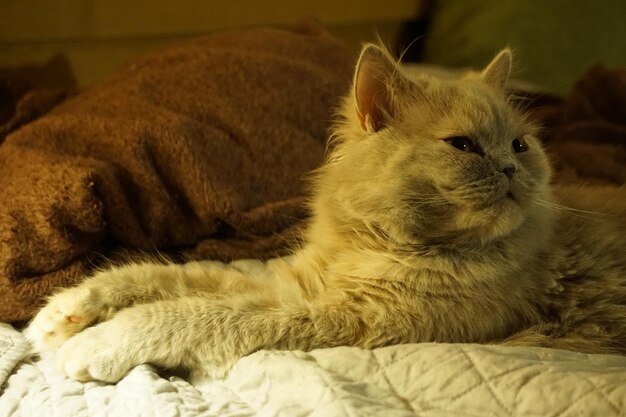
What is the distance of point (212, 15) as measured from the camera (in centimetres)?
240

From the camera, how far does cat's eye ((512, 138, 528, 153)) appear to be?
1293 mm

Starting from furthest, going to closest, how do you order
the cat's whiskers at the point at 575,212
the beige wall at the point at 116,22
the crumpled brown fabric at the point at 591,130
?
the beige wall at the point at 116,22 → the crumpled brown fabric at the point at 591,130 → the cat's whiskers at the point at 575,212

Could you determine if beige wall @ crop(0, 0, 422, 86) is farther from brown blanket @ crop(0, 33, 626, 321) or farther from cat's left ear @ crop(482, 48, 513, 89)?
cat's left ear @ crop(482, 48, 513, 89)

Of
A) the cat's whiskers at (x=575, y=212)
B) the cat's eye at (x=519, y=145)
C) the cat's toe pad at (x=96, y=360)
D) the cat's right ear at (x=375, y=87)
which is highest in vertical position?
the cat's right ear at (x=375, y=87)

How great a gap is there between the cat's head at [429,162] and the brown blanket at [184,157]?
1.29 ft

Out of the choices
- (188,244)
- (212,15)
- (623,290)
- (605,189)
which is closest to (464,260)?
(623,290)

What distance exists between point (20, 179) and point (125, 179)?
235mm

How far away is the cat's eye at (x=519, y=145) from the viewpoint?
1.29 m

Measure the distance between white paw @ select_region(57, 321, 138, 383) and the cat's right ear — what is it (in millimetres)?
638

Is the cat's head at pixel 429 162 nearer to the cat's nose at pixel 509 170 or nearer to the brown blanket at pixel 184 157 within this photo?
the cat's nose at pixel 509 170

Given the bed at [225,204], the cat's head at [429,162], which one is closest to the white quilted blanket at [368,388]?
the bed at [225,204]

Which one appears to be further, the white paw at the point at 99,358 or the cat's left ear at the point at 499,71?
the cat's left ear at the point at 499,71

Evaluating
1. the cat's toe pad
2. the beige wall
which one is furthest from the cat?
the beige wall

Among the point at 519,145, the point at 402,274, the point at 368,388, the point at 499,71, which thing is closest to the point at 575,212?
the point at 519,145
